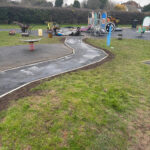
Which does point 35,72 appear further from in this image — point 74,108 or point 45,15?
point 45,15

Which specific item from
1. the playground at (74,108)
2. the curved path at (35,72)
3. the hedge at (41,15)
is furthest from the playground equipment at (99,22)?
the hedge at (41,15)

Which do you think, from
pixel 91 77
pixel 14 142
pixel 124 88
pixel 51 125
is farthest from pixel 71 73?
pixel 14 142

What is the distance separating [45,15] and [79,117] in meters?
42.3

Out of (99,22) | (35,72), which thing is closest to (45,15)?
(99,22)

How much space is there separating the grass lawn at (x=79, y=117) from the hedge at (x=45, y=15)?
1456 inches

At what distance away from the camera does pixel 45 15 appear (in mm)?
41562

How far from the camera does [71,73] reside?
815 cm

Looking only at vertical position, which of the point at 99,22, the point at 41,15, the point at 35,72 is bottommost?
the point at 35,72

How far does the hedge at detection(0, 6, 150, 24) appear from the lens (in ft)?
121

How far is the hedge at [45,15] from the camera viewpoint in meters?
36.9

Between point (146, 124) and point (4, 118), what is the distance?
4.28 metres

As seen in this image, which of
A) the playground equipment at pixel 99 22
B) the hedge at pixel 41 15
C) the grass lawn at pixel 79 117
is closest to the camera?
the grass lawn at pixel 79 117

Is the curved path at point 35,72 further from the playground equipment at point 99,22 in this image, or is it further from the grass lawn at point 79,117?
the playground equipment at point 99,22

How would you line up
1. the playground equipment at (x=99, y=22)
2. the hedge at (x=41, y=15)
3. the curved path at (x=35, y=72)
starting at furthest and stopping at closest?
the hedge at (x=41, y=15) < the playground equipment at (x=99, y=22) < the curved path at (x=35, y=72)
